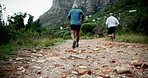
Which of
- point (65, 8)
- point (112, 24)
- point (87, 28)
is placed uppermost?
point (65, 8)

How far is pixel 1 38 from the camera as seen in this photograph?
452 cm

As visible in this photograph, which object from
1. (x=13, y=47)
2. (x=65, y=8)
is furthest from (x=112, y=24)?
(x=65, y=8)

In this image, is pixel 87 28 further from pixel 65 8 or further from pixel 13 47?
pixel 65 8

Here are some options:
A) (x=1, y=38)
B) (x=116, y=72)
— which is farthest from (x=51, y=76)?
(x=1, y=38)

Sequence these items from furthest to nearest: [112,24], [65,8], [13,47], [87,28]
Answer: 1. [65,8]
2. [87,28]
3. [112,24]
4. [13,47]

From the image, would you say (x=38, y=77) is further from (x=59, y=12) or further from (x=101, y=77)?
(x=59, y=12)

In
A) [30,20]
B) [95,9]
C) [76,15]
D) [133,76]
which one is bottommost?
[133,76]

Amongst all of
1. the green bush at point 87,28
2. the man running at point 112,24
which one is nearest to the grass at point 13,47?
the man running at point 112,24

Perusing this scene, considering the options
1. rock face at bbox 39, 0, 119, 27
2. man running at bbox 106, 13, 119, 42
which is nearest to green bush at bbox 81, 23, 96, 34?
man running at bbox 106, 13, 119, 42

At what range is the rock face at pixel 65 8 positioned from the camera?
85.6 metres

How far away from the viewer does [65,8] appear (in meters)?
109

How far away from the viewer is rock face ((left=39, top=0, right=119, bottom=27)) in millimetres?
85562

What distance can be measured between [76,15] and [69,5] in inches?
4466

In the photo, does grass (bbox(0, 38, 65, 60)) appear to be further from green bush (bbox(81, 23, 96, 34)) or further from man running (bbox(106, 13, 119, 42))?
green bush (bbox(81, 23, 96, 34))
